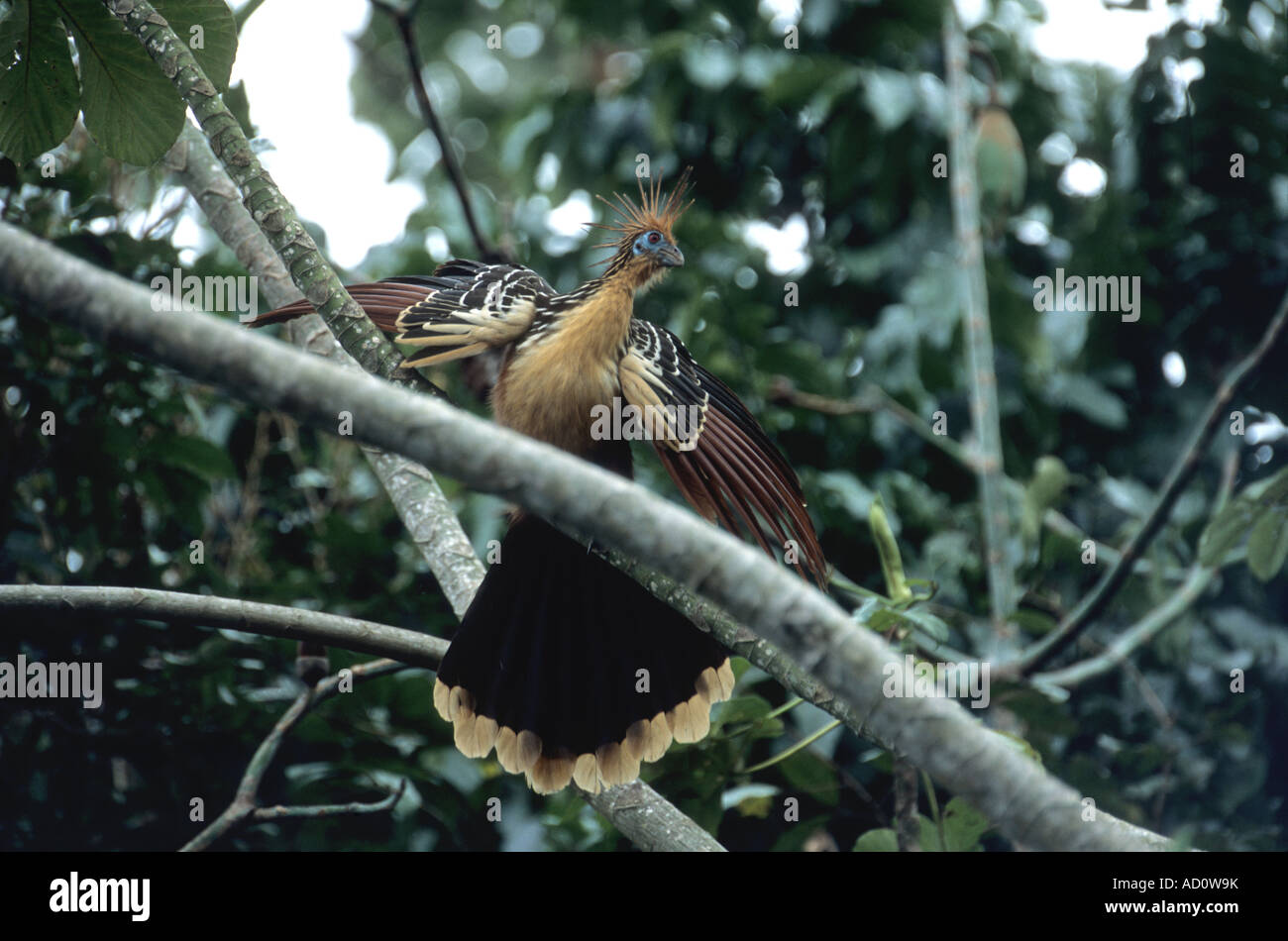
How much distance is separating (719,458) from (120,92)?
54.3 inches

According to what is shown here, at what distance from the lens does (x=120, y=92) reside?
2.23 m

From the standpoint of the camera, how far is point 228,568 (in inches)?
140

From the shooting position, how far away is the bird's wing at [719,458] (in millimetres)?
2246

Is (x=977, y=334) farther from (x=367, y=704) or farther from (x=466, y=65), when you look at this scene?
(x=466, y=65)

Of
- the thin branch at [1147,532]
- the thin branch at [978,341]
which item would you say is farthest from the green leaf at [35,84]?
the thin branch at [978,341]

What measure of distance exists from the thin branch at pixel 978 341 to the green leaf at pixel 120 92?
251 centimetres

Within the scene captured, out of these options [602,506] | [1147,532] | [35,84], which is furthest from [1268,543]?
[35,84]

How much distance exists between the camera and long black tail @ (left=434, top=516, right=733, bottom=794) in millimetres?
2582

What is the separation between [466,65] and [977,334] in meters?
8.28

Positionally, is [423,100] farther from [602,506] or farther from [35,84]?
[602,506]

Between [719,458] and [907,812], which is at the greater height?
[719,458]

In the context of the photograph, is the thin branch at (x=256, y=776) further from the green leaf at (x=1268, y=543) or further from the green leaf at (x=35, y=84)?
the green leaf at (x=1268, y=543)

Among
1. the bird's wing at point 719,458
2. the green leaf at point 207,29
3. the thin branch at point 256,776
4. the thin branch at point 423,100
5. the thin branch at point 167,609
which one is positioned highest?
the thin branch at point 423,100
